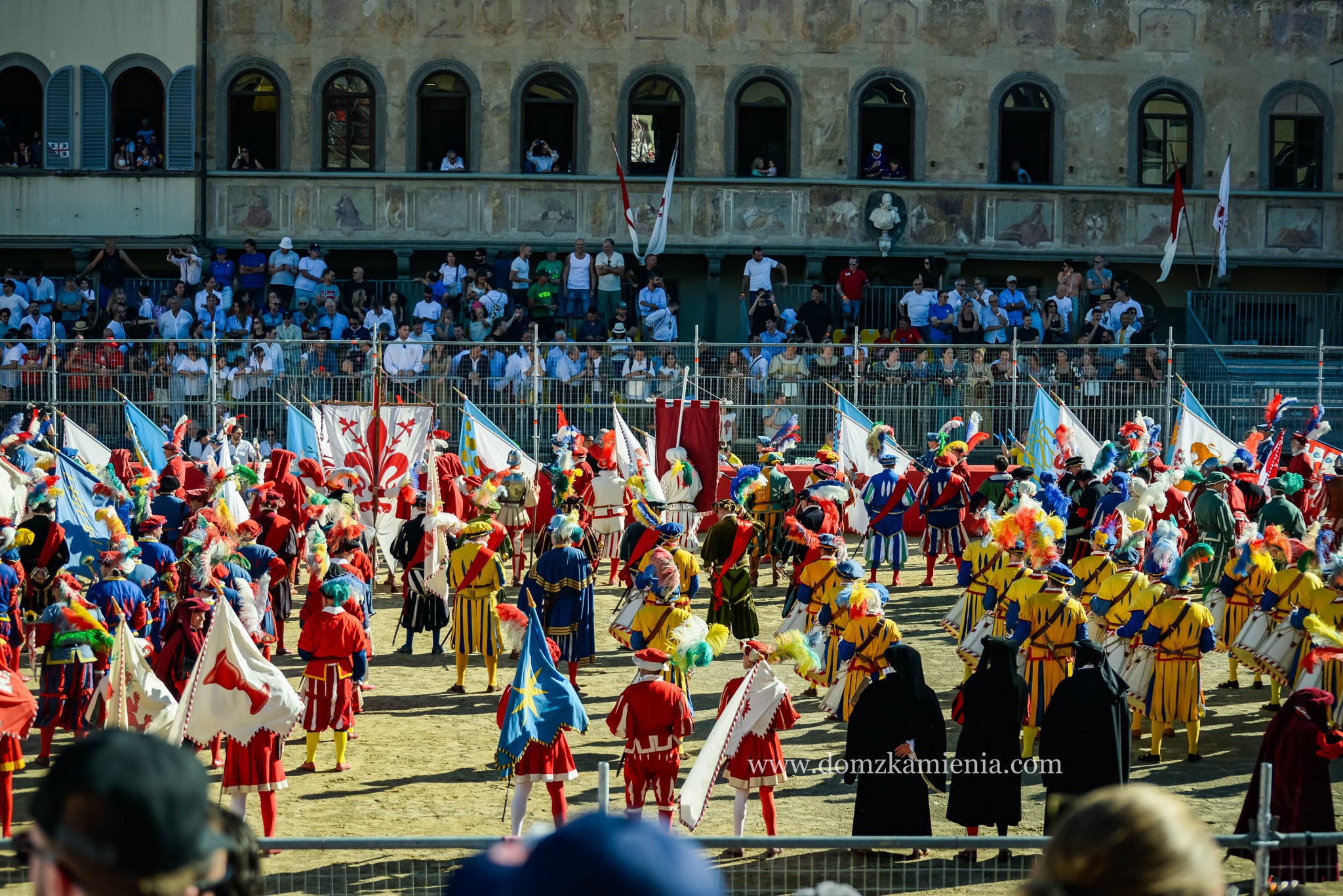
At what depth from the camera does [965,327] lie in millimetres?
25984

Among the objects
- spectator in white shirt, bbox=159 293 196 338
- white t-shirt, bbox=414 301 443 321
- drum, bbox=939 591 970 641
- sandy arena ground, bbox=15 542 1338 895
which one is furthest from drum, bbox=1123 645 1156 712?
spectator in white shirt, bbox=159 293 196 338

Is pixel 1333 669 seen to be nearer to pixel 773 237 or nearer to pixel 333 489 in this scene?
pixel 333 489

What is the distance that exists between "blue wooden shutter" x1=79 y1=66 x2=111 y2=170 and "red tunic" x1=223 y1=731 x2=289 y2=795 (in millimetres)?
22559

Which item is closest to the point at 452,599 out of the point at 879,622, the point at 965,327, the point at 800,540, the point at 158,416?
the point at 800,540

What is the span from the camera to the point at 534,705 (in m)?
9.48

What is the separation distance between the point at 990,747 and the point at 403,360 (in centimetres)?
1494

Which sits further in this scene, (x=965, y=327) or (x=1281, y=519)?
(x=965, y=327)

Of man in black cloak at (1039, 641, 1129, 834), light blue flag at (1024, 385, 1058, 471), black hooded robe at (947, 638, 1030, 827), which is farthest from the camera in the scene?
light blue flag at (1024, 385, 1058, 471)

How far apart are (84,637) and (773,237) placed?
66.1 ft

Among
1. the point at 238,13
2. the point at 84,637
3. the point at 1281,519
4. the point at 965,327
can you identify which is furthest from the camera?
the point at 238,13

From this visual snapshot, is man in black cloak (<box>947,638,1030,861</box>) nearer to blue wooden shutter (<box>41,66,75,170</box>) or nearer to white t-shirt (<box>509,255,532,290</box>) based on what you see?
white t-shirt (<box>509,255,532,290</box>)

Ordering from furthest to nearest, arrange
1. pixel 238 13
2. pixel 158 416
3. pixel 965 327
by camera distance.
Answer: pixel 238 13, pixel 965 327, pixel 158 416

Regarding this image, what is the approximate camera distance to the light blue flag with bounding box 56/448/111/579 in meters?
15.3

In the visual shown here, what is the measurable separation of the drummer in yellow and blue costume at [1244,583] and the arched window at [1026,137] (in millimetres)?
17520
